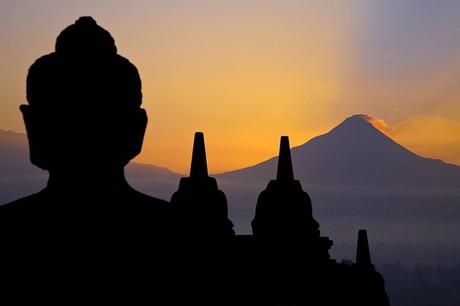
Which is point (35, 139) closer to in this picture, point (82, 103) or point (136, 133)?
point (82, 103)

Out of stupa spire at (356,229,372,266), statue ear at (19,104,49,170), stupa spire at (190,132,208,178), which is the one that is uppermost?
stupa spire at (190,132,208,178)

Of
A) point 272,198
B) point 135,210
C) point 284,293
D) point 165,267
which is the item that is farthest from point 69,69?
point 272,198

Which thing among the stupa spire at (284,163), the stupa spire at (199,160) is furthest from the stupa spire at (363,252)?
the stupa spire at (199,160)

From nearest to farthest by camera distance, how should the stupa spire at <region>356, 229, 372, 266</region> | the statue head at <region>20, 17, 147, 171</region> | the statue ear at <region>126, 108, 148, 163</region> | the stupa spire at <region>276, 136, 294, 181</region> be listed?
the statue head at <region>20, 17, 147, 171</region>, the statue ear at <region>126, 108, 148, 163</region>, the stupa spire at <region>356, 229, 372, 266</region>, the stupa spire at <region>276, 136, 294, 181</region>

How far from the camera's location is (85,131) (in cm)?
342

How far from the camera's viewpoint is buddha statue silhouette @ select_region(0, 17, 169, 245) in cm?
343

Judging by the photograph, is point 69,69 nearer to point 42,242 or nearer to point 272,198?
point 42,242

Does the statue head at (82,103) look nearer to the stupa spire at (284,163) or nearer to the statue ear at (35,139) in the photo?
the statue ear at (35,139)

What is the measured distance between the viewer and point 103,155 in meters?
3.48

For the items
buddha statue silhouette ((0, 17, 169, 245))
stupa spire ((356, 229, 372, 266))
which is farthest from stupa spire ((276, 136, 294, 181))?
buddha statue silhouette ((0, 17, 169, 245))

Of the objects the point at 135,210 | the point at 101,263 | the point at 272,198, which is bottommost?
the point at 101,263

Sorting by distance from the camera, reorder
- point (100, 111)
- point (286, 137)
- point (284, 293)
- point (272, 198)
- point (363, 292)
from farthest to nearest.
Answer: point (286, 137)
point (272, 198)
point (363, 292)
point (284, 293)
point (100, 111)

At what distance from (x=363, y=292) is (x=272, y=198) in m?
3.24

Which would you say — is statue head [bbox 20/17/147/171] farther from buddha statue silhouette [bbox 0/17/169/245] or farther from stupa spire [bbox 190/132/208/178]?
stupa spire [bbox 190/132/208/178]
